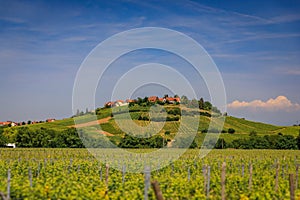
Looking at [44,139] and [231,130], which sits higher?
[231,130]

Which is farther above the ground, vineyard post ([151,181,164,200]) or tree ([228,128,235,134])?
tree ([228,128,235,134])

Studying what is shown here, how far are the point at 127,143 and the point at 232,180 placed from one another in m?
53.0

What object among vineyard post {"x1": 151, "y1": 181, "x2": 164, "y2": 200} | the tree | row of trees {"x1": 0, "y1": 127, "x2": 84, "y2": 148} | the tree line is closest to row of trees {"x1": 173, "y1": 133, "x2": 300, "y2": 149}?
the tree line

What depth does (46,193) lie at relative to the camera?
12.5 m

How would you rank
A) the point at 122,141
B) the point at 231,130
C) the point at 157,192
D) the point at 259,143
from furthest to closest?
the point at 231,130 < the point at 259,143 < the point at 122,141 < the point at 157,192

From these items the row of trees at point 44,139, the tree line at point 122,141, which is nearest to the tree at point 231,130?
the tree line at point 122,141

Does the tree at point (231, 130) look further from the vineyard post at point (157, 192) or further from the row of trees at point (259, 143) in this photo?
the vineyard post at point (157, 192)

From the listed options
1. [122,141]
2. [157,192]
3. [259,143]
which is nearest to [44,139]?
[122,141]

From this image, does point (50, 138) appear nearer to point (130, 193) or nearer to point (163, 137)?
point (163, 137)

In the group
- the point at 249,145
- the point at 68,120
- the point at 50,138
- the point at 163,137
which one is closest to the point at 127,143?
the point at 163,137

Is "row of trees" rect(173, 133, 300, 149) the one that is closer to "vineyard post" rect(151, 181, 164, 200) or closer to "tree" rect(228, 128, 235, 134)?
"tree" rect(228, 128, 235, 134)

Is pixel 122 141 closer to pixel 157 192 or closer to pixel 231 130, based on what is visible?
pixel 231 130

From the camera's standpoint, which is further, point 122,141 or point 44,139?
Result: point 44,139

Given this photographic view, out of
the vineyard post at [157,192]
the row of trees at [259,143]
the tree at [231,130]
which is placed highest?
the tree at [231,130]
